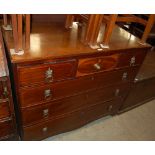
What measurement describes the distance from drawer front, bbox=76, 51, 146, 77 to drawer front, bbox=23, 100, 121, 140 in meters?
0.50

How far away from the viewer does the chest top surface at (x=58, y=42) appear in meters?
0.96

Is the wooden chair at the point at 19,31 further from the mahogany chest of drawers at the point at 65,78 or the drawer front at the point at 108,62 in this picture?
the drawer front at the point at 108,62

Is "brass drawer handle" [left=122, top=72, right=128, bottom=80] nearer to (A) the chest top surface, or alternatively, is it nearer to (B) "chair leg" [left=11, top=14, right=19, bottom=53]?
(A) the chest top surface

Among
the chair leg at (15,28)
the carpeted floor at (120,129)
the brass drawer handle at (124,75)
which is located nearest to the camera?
the chair leg at (15,28)

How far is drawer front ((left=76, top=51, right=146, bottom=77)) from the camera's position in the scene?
1165mm

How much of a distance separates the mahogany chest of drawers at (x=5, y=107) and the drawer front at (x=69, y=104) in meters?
0.10

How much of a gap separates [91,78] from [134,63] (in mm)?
445

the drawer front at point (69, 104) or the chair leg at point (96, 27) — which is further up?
the chair leg at point (96, 27)

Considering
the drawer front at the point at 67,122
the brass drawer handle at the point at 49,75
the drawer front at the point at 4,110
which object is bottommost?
the drawer front at the point at 67,122

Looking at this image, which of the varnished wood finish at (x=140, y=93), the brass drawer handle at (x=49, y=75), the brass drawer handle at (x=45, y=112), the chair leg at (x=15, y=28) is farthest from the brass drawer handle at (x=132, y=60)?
the chair leg at (x=15, y=28)

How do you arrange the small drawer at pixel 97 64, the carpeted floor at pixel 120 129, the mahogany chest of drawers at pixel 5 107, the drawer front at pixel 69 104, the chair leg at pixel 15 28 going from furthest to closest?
the carpeted floor at pixel 120 129 < the drawer front at pixel 69 104 < the small drawer at pixel 97 64 < the mahogany chest of drawers at pixel 5 107 < the chair leg at pixel 15 28

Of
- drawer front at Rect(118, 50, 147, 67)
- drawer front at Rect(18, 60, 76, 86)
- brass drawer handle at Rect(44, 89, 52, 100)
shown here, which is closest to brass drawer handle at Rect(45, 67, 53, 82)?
drawer front at Rect(18, 60, 76, 86)

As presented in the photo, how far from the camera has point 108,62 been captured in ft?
4.13
